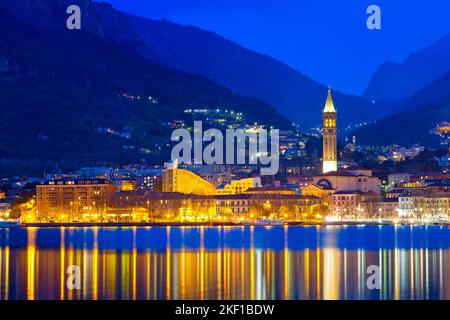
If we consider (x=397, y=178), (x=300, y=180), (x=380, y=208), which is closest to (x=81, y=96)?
(x=300, y=180)

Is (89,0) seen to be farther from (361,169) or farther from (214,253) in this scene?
(214,253)

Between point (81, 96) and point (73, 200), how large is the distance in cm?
5313

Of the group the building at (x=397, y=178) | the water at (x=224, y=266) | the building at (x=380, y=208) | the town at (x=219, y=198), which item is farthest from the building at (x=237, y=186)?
the water at (x=224, y=266)

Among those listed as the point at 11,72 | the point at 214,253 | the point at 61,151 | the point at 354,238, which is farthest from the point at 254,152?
the point at 214,253

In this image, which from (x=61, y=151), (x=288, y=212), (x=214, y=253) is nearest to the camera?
(x=214, y=253)

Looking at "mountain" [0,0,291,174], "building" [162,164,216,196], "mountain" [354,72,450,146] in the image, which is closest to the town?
"building" [162,164,216,196]

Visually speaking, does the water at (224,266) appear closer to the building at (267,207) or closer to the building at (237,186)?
the building at (267,207)

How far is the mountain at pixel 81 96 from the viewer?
142625mm

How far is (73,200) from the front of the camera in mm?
109062

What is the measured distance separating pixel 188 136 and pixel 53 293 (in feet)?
360

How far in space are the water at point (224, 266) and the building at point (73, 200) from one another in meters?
27.2

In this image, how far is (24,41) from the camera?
165625 millimetres
